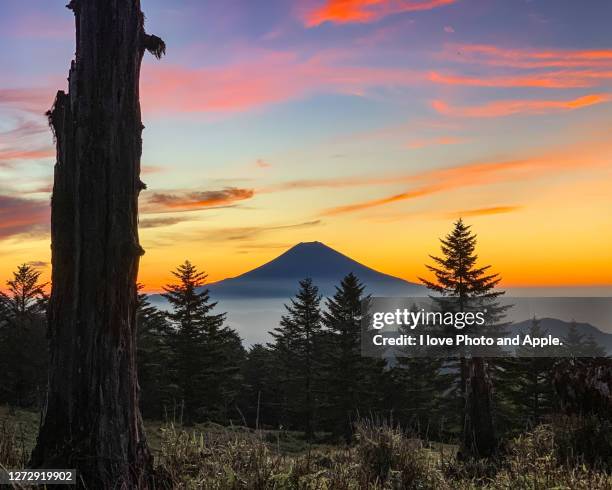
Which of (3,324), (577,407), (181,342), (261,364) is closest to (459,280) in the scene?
(181,342)

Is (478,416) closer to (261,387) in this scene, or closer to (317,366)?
(317,366)

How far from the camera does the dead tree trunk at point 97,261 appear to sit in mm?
6070

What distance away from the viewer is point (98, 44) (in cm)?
644

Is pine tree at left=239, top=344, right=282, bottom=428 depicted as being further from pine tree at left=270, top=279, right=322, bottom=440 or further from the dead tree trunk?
the dead tree trunk

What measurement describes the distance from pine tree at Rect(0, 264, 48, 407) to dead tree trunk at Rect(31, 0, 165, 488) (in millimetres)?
29902

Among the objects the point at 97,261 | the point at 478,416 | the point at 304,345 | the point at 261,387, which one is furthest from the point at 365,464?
the point at 261,387

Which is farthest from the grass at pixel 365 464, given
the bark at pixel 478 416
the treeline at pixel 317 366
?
the treeline at pixel 317 366

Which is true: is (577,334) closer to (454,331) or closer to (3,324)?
(454,331)

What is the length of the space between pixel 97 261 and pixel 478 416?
10.1m

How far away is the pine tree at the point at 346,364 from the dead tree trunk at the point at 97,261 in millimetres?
31851

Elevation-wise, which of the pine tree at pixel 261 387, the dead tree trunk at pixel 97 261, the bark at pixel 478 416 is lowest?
the pine tree at pixel 261 387

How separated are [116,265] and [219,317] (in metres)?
33.8

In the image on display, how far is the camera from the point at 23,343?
36188mm

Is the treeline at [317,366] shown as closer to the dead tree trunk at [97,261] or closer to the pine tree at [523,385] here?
the pine tree at [523,385]
